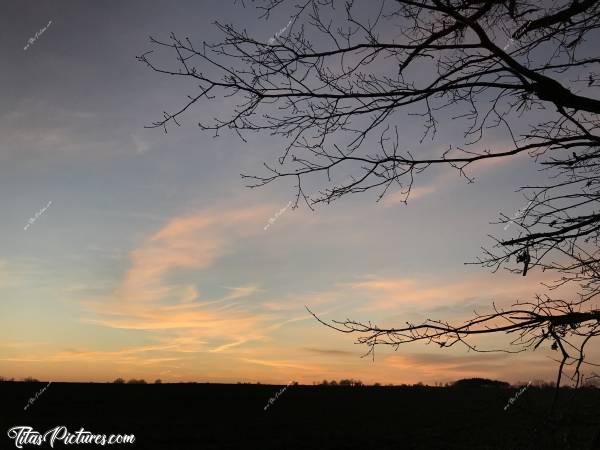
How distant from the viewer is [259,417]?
1118 inches

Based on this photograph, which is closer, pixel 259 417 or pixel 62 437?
pixel 62 437

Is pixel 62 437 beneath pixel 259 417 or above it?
beneath

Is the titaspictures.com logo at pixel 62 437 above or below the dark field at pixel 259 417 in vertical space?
below

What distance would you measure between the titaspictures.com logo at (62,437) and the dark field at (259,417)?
36 cm

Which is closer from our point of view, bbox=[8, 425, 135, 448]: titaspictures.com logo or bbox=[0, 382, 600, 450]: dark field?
bbox=[8, 425, 135, 448]: titaspictures.com logo

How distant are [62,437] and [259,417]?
10555 millimetres

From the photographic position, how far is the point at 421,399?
Result: 3912 cm

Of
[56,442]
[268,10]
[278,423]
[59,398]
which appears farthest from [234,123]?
[59,398]

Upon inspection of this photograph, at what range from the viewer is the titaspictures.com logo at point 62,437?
1930 cm

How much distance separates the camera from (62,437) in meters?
20.5

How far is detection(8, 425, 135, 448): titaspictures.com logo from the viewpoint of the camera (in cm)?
1930

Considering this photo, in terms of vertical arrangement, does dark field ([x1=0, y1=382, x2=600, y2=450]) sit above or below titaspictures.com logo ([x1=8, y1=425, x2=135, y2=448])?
above

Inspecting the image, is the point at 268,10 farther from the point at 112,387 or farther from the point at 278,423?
the point at 112,387

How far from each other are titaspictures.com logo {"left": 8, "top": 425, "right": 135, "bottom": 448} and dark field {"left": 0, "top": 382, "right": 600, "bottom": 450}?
356 millimetres
